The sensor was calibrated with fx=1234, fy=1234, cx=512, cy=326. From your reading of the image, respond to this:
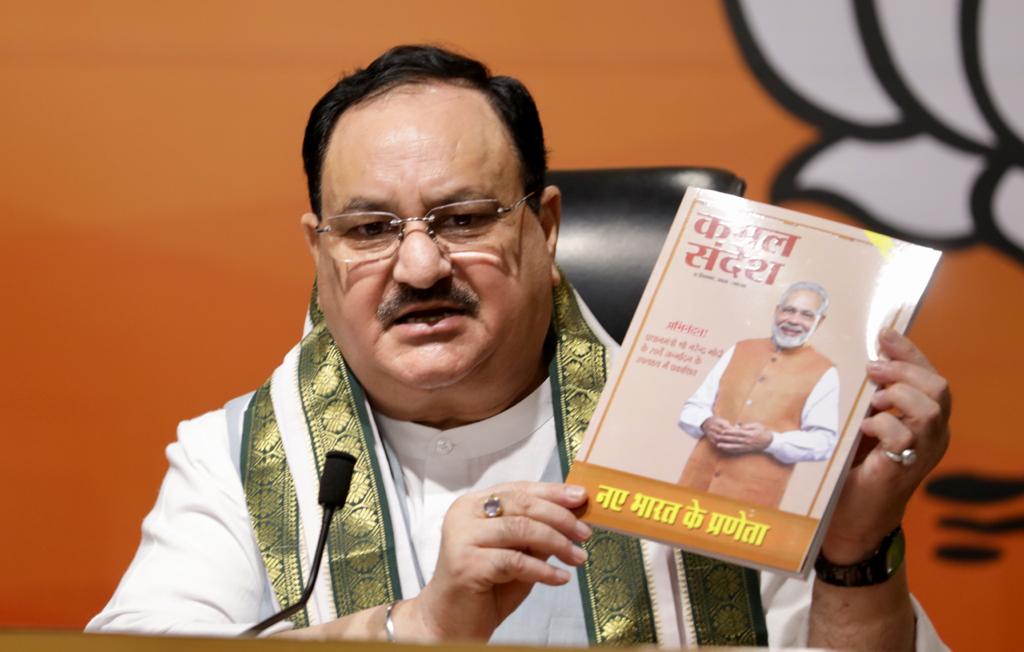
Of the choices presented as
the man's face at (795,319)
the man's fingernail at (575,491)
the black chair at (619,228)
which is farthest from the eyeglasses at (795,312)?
the black chair at (619,228)

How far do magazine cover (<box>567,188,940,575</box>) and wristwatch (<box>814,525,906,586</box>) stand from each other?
0.54ft

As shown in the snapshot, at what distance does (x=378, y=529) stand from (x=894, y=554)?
0.60m

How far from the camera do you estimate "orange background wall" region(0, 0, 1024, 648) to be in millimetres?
2279

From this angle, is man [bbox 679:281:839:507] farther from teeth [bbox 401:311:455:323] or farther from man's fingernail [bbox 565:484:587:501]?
teeth [bbox 401:311:455:323]

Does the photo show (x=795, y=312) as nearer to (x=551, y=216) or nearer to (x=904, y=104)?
(x=551, y=216)

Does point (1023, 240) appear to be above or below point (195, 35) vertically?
below

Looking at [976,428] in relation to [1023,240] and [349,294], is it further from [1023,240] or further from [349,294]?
[349,294]

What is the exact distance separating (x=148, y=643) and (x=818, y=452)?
2.01ft

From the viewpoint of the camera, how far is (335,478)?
1.23 meters

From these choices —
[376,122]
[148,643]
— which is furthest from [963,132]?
[148,643]

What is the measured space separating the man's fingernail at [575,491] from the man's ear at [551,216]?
52 centimetres

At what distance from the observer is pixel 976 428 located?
7.64 feet

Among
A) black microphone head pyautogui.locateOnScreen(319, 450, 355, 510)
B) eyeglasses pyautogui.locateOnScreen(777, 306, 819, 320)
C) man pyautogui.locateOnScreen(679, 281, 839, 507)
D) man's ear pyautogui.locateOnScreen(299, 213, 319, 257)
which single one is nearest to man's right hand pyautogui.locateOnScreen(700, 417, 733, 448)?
man pyautogui.locateOnScreen(679, 281, 839, 507)

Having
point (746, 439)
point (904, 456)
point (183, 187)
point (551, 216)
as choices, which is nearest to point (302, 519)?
point (551, 216)
